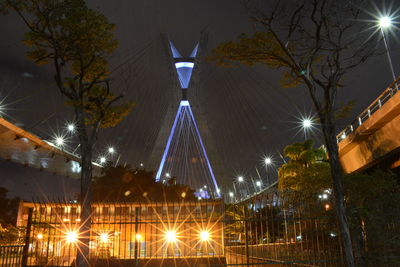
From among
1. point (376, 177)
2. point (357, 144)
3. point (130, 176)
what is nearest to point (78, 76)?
point (376, 177)

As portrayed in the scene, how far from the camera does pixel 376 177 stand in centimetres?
1698

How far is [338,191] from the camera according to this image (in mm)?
10109

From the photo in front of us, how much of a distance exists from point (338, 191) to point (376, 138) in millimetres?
10788

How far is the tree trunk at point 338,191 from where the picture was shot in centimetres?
962

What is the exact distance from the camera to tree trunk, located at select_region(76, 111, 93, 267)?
11.2 m

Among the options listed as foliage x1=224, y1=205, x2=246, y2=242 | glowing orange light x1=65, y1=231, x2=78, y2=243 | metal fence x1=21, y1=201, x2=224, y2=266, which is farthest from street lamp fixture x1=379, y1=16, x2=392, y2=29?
glowing orange light x1=65, y1=231, x2=78, y2=243

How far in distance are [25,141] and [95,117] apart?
2456cm

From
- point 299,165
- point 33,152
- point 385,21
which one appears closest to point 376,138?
point 385,21

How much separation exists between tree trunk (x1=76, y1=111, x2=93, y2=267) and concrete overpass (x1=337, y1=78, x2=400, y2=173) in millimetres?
11873

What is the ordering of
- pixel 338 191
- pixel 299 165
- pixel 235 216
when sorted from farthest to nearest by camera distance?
1. pixel 299 165
2. pixel 235 216
3. pixel 338 191

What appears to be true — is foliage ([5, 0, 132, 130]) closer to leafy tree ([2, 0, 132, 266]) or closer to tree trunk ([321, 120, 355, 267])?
leafy tree ([2, 0, 132, 266])

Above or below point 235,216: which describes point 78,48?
above

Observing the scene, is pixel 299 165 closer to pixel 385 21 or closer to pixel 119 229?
pixel 385 21

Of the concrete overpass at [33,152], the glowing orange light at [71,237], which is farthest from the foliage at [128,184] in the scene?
the glowing orange light at [71,237]
